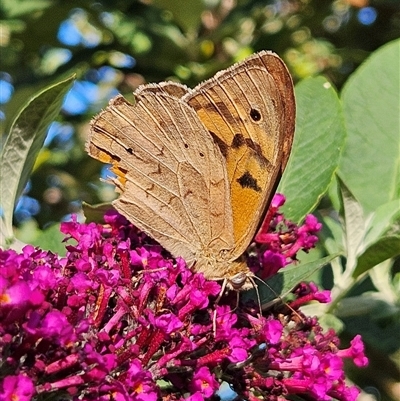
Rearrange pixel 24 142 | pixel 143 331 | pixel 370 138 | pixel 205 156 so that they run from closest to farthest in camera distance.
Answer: pixel 143 331 < pixel 205 156 < pixel 24 142 < pixel 370 138

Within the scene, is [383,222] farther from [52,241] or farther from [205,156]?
[52,241]

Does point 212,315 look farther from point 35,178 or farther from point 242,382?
point 35,178

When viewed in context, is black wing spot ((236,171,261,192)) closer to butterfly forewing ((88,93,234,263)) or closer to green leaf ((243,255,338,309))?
butterfly forewing ((88,93,234,263))

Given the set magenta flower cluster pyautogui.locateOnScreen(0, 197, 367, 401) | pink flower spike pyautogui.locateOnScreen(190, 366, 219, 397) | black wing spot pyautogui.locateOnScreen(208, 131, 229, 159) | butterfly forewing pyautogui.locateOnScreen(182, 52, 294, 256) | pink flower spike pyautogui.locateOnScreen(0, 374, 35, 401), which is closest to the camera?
pink flower spike pyautogui.locateOnScreen(0, 374, 35, 401)

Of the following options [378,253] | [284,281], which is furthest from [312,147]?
[284,281]

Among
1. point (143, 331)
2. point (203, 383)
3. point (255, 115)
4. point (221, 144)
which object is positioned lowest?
point (203, 383)

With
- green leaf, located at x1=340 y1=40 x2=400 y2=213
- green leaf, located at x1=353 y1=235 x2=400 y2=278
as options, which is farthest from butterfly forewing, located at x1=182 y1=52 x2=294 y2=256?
green leaf, located at x1=340 y1=40 x2=400 y2=213
